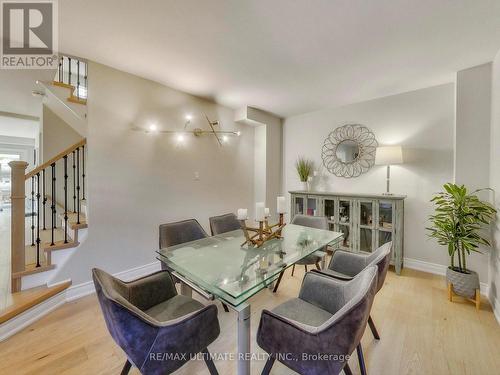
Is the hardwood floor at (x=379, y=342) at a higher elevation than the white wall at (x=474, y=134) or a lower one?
lower

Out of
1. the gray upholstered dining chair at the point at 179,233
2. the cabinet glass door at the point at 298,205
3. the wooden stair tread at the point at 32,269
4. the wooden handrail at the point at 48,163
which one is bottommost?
the wooden stair tread at the point at 32,269

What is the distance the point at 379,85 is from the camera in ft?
9.25

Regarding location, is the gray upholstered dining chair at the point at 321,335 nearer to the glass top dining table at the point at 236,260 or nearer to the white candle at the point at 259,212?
the glass top dining table at the point at 236,260

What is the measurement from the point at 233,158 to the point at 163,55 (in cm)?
193

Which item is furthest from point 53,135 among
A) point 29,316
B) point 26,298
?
point 29,316

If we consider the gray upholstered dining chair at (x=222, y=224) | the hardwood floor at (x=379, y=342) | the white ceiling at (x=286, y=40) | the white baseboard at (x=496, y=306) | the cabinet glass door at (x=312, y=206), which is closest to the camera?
the hardwood floor at (x=379, y=342)

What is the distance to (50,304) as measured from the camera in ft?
6.77

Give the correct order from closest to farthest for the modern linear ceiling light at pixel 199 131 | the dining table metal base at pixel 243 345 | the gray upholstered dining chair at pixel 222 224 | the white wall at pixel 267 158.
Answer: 1. the dining table metal base at pixel 243 345
2. the gray upholstered dining chair at pixel 222 224
3. the modern linear ceiling light at pixel 199 131
4. the white wall at pixel 267 158

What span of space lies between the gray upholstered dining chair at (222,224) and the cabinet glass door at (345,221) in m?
1.65

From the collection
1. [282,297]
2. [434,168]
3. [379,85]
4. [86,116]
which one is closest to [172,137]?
[86,116]

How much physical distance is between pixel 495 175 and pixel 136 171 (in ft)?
12.7

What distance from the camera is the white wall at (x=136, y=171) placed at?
7.79 feet

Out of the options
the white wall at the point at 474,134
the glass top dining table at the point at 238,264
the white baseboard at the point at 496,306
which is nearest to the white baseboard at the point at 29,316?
the glass top dining table at the point at 238,264

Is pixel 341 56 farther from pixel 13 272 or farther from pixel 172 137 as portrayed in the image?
pixel 13 272
